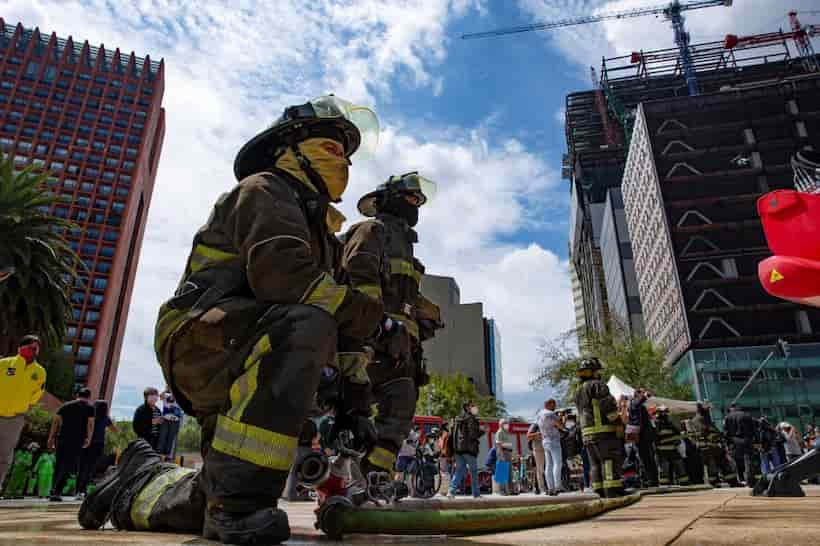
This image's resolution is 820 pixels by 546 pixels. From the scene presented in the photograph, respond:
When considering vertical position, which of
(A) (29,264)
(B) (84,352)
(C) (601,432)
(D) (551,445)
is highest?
(B) (84,352)

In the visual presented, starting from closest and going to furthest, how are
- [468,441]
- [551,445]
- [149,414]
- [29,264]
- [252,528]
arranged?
[252,528] → [149,414] → [551,445] → [468,441] → [29,264]

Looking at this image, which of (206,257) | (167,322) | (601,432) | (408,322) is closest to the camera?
(167,322)

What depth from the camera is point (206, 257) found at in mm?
2207

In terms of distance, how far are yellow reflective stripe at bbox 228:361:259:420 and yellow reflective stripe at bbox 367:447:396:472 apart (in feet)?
7.51

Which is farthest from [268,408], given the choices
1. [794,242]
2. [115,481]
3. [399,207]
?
[794,242]

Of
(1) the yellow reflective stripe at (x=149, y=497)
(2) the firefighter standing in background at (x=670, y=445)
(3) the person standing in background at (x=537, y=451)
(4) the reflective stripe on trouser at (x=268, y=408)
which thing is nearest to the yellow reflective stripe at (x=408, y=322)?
(1) the yellow reflective stripe at (x=149, y=497)

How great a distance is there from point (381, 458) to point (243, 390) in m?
2.40

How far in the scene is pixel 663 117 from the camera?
50.8 m

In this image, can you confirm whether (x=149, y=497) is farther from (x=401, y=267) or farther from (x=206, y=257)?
(x=401, y=267)

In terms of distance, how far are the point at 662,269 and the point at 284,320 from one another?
5322cm

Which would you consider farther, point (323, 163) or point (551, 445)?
point (551, 445)

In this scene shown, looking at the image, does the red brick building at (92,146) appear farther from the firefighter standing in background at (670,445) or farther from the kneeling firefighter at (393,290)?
the kneeling firefighter at (393,290)

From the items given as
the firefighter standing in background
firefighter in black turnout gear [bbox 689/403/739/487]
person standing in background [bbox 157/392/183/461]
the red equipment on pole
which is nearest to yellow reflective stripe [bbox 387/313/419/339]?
the red equipment on pole

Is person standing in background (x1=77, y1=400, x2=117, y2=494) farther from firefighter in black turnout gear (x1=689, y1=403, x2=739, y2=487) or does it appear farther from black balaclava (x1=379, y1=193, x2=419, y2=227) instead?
firefighter in black turnout gear (x1=689, y1=403, x2=739, y2=487)
